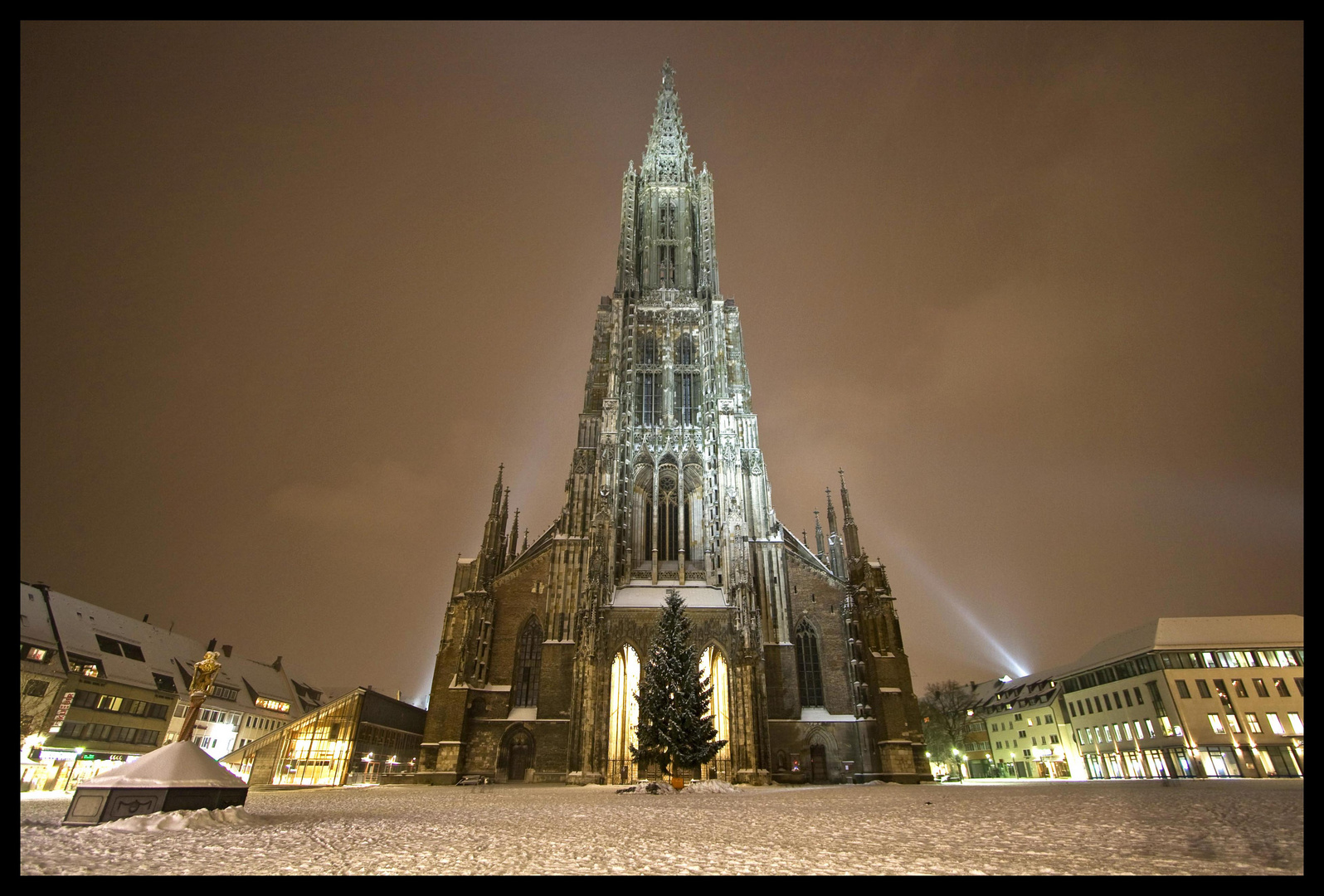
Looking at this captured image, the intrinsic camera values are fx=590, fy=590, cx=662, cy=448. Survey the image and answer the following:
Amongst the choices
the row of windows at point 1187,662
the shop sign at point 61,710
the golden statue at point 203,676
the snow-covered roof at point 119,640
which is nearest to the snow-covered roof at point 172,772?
the golden statue at point 203,676

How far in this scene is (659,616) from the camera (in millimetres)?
27891

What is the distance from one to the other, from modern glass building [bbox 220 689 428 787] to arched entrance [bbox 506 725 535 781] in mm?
4165

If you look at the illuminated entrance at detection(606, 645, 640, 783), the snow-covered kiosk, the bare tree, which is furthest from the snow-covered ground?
the bare tree

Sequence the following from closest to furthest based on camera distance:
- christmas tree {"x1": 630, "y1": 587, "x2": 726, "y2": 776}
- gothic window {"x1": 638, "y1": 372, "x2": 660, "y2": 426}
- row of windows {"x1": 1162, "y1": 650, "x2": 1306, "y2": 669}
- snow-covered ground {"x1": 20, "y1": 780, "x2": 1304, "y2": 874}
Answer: row of windows {"x1": 1162, "y1": 650, "x2": 1306, "y2": 669}, snow-covered ground {"x1": 20, "y1": 780, "x2": 1304, "y2": 874}, christmas tree {"x1": 630, "y1": 587, "x2": 726, "y2": 776}, gothic window {"x1": 638, "y1": 372, "x2": 660, "y2": 426}

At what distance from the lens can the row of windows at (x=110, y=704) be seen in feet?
69.9

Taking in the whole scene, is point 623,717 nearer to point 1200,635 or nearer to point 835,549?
point 835,549

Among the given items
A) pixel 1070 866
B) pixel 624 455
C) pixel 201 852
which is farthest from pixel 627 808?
pixel 624 455

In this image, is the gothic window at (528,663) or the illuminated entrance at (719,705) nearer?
the illuminated entrance at (719,705)

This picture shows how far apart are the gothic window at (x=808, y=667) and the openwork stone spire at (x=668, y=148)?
36.7 meters

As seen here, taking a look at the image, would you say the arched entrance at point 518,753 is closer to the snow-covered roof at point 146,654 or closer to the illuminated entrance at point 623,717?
the illuminated entrance at point 623,717

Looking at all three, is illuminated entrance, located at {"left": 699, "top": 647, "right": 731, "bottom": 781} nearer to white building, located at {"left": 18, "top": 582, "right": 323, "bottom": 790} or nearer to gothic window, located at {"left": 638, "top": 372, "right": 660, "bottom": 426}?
gothic window, located at {"left": 638, "top": 372, "right": 660, "bottom": 426}

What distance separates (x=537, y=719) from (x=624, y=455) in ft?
46.6

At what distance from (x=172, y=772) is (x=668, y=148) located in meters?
54.4

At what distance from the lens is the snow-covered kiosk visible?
623cm
